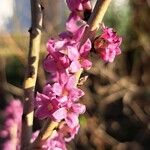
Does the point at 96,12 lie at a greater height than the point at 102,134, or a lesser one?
greater

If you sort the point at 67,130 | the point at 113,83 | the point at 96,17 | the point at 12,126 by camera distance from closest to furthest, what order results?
the point at 96,17, the point at 67,130, the point at 12,126, the point at 113,83

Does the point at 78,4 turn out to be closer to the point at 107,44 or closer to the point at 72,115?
the point at 107,44

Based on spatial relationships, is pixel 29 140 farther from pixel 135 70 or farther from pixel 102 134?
pixel 135 70

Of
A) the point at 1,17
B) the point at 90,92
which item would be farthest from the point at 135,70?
the point at 1,17

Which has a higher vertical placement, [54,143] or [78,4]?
[78,4]

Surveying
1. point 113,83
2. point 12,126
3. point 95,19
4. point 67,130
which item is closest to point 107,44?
point 95,19

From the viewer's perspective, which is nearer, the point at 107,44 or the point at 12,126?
the point at 107,44

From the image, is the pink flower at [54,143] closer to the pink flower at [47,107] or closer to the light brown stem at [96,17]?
the pink flower at [47,107]

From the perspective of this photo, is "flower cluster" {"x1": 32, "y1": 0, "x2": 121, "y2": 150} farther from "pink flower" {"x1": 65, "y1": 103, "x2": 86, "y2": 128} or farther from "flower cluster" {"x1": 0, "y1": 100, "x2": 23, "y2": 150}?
"flower cluster" {"x1": 0, "y1": 100, "x2": 23, "y2": 150}
